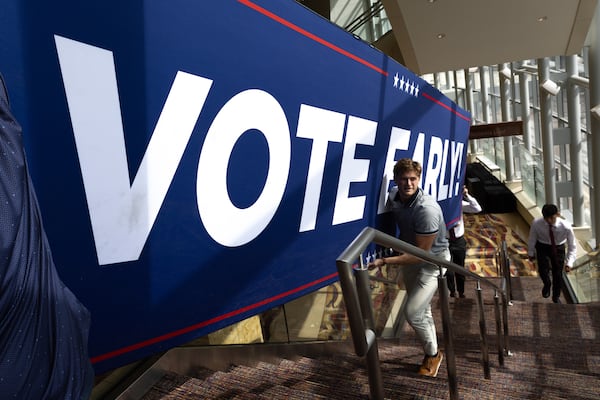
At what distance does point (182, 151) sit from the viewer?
2.07 m

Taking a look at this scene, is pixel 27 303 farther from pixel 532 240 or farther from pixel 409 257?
pixel 532 240

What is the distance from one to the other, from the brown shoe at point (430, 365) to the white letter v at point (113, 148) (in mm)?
2492

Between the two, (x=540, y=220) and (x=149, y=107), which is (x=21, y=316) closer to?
(x=149, y=107)

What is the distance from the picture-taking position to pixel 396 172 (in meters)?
3.51

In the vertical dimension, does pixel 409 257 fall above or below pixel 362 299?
above

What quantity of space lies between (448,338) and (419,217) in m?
0.72

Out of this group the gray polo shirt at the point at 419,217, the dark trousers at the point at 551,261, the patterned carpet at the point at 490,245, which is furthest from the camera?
the patterned carpet at the point at 490,245

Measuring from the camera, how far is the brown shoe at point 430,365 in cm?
379

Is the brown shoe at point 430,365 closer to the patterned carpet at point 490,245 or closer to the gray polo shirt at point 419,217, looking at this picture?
the gray polo shirt at point 419,217

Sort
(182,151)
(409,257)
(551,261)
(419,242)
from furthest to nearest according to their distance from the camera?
(551,261) → (419,242) → (409,257) → (182,151)

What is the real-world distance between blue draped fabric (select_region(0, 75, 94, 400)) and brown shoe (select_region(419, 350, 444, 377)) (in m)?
2.73

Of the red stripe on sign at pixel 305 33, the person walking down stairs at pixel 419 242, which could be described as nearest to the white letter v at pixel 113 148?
the red stripe on sign at pixel 305 33

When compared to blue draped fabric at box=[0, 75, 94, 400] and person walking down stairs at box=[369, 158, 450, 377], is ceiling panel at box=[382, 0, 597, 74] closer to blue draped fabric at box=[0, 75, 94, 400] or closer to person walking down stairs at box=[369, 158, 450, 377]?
person walking down stairs at box=[369, 158, 450, 377]

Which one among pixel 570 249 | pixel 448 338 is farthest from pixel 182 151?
pixel 570 249
